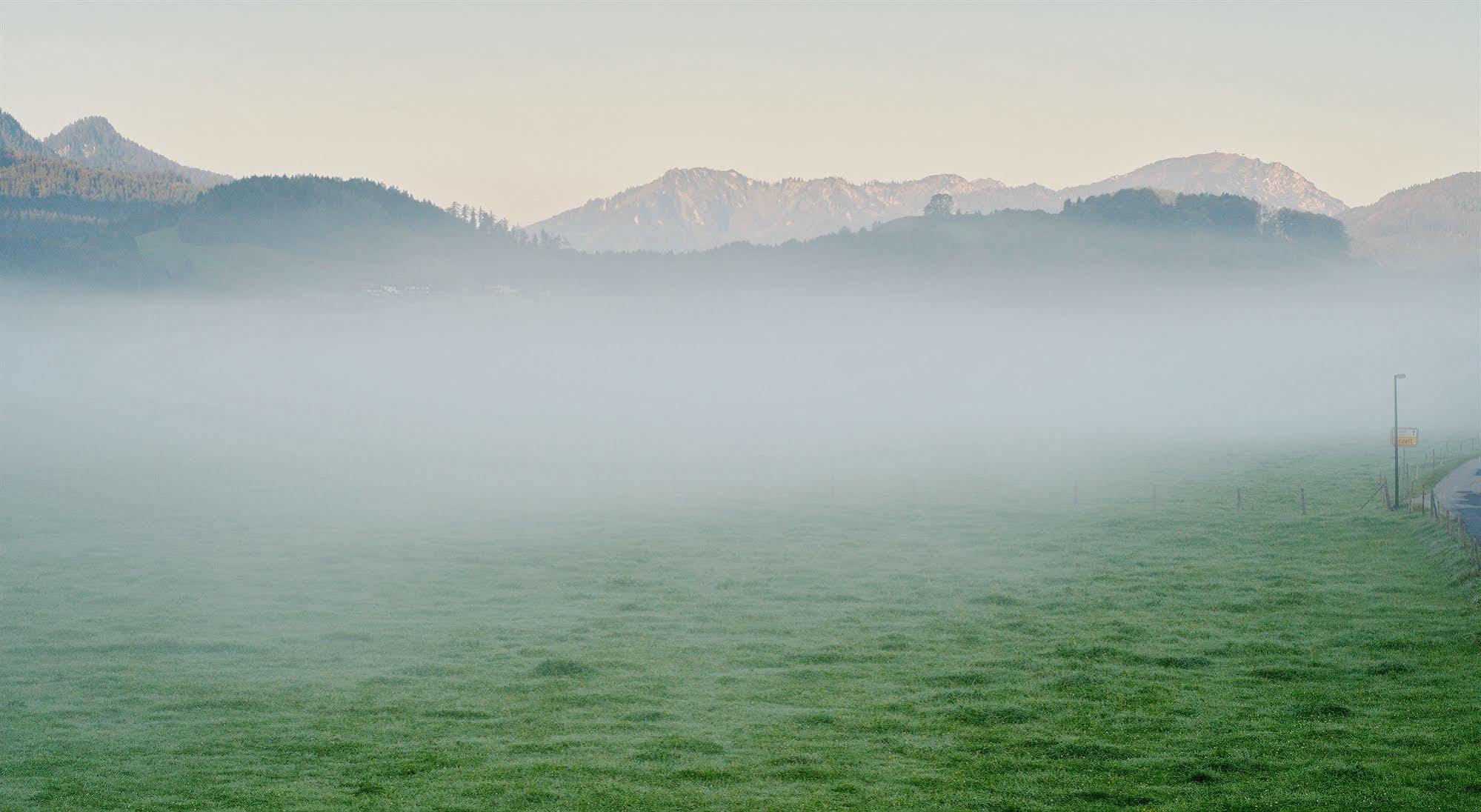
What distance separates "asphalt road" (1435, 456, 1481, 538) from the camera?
5725 centimetres

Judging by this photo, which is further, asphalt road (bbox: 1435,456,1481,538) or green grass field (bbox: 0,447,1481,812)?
asphalt road (bbox: 1435,456,1481,538)

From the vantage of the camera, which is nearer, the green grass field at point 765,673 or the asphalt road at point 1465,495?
the green grass field at point 765,673

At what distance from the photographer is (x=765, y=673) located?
123ft

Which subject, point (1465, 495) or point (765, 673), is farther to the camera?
point (1465, 495)

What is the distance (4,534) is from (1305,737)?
7899 centimetres

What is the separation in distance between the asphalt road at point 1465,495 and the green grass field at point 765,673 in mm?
2125

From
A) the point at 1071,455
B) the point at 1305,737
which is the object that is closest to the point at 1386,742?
the point at 1305,737

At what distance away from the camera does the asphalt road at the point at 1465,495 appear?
57250 mm

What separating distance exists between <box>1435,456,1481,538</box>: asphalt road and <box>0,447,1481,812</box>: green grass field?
2125mm

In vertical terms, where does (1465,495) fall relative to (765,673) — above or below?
above

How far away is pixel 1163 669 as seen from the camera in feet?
120

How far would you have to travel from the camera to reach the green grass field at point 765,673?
85.5 feet

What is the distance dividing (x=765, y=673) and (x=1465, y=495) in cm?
4992

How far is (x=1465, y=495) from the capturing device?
225 ft
